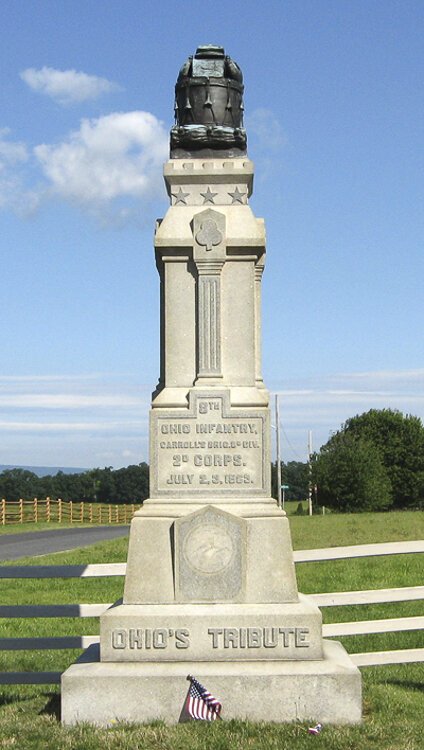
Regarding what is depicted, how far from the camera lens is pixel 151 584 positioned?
6.84m

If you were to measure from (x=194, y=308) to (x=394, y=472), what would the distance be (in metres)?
56.4

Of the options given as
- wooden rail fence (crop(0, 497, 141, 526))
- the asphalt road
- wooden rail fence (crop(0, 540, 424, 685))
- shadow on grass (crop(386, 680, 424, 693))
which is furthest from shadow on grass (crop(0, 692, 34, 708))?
wooden rail fence (crop(0, 497, 141, 526))

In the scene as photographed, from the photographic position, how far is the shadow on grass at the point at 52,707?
6.64 m

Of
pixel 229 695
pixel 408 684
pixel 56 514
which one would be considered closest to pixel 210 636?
pixel 229 695

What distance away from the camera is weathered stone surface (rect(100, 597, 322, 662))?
6582mm

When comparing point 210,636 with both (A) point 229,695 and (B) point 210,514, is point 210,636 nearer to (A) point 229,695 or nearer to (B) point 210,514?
(A) point 229,695

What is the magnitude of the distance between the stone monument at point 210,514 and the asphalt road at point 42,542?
17.0m

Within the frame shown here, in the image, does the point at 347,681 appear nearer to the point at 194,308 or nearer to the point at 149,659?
the point at 149,659

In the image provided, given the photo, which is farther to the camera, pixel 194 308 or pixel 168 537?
pixel 194 308

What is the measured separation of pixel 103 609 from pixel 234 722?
6.44 ft

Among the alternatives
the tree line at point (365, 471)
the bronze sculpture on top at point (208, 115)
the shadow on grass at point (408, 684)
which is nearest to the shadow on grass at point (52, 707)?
the shadow on grass at point (408, 684)

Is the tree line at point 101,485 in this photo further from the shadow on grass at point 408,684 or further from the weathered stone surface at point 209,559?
the weathered stone surface at point 209,559

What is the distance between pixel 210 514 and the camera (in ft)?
22.5

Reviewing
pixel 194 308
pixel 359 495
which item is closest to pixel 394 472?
pixel 359 495
